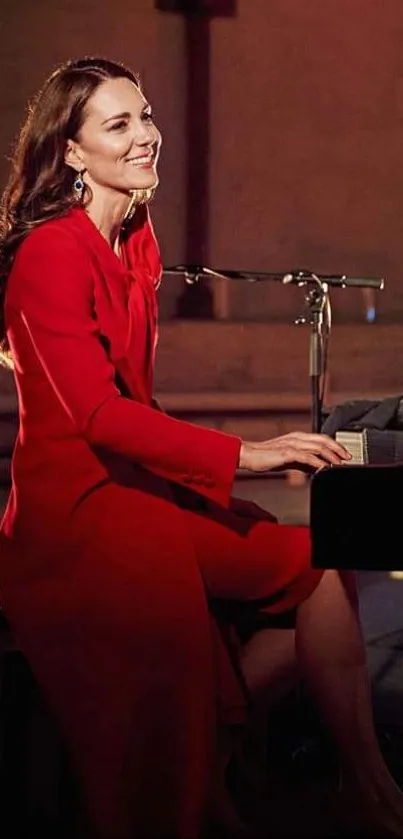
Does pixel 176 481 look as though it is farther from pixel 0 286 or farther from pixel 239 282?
pixel 239 282

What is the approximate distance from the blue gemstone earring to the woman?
6 cm

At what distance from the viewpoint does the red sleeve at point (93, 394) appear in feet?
5.73

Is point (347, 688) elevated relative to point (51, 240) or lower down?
lower down

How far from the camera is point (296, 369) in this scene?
135 inches

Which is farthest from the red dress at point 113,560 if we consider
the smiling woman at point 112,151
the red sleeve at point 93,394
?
the smiling woman at point 112,151

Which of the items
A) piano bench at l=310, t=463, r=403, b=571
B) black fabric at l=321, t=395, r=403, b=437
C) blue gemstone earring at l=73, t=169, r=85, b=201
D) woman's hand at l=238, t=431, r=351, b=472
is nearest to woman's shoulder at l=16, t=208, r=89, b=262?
blue gemstone earring at l=73, t=169, r=85, b=201

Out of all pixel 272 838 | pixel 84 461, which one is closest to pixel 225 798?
pixel 272 838

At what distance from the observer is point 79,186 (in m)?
1.99

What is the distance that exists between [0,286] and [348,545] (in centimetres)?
71

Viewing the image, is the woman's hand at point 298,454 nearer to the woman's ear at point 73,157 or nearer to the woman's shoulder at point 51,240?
the woman's shoulder at point 51,240

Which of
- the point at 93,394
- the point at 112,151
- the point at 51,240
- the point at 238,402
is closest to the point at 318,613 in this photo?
the point at 93,394

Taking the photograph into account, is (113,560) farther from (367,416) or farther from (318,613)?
(367,416)

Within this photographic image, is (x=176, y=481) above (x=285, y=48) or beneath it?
beneath

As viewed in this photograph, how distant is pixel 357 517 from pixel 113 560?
0.43m
